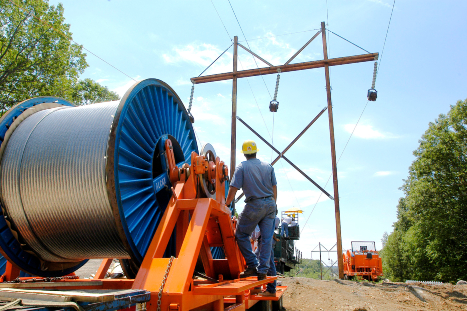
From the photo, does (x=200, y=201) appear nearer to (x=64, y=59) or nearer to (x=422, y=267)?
(x=64, y=59)

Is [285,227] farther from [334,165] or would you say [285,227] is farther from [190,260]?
[190,260]

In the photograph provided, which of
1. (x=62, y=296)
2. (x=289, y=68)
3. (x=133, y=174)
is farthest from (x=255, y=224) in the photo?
(x=289, y=68)

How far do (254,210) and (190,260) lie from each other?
158 centimetres

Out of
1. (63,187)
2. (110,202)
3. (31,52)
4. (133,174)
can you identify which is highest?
(31,52)

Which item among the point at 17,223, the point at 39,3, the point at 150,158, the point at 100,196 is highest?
the point at 39,3

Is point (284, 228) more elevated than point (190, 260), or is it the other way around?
point (284, 228)

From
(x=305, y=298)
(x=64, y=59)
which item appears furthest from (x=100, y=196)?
(x=64, y=59)

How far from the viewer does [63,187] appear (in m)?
3.72

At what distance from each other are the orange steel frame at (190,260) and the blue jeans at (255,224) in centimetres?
13

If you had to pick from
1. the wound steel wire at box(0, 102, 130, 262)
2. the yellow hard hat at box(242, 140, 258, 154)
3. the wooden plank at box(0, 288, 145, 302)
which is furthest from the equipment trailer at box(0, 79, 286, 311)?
the wooden plank at box(0, 288, 145, 302)

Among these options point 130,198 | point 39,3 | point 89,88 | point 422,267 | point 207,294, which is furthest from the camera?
point 422,267

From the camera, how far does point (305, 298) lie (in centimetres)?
978

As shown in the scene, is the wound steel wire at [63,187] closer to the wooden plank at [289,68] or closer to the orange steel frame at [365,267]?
the wooden plank at [289,68]

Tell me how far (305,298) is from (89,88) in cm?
2654
